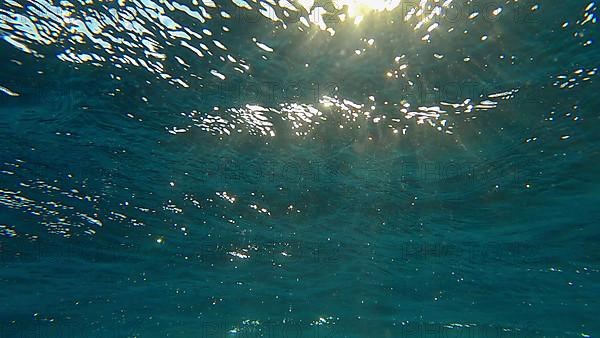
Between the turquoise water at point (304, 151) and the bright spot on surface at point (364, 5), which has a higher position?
the bright spot on surface at point (364, 5)

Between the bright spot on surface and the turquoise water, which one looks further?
the turquoise water

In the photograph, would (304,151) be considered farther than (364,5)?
Yes

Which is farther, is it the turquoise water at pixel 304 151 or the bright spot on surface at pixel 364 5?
the turquoise water at pixel 304 151

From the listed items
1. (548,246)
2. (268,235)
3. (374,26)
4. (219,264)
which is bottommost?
(219,264)

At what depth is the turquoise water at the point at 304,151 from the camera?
8.22 metres

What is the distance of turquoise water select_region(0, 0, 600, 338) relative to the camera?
822 centimetres

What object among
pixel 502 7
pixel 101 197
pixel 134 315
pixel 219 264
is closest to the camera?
pixel 502 7

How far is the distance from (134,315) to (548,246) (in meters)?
21.5

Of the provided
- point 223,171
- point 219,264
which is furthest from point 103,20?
point 219,264

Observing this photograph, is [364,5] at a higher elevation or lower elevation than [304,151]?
higher

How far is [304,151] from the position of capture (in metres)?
12.0

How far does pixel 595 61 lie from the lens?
8508 mm

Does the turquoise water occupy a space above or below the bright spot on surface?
below

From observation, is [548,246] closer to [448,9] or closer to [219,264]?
[448,9]
